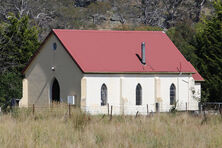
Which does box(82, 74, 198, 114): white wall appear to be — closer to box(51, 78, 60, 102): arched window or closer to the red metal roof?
the red metal roof

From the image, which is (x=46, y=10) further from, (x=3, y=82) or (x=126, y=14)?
(x=3, y=82)

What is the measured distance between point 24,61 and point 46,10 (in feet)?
151

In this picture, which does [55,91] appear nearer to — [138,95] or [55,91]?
[55,91]

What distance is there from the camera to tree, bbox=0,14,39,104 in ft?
167

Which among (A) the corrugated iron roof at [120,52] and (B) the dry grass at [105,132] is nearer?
(B) the dry grass at [105,132]

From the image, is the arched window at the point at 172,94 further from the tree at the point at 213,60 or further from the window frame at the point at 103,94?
the window frame at the point at 103,94

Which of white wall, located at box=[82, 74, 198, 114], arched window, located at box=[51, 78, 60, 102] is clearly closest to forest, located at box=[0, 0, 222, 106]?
white wall, located at box=[82, 74, 198, 114]

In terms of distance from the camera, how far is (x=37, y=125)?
90.9 ft

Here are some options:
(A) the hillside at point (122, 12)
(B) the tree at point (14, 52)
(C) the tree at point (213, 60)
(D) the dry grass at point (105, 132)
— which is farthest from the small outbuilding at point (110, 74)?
(A) the hillside at point (122, 12)

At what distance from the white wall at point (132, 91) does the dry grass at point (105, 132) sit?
39.3 ft

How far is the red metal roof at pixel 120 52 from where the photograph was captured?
45969mm

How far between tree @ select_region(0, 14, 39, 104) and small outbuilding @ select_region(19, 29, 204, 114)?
1.41 meters

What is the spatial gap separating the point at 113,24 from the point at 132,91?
63536 millimetres

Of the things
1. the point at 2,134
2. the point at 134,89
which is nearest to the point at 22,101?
the point at 134,89
